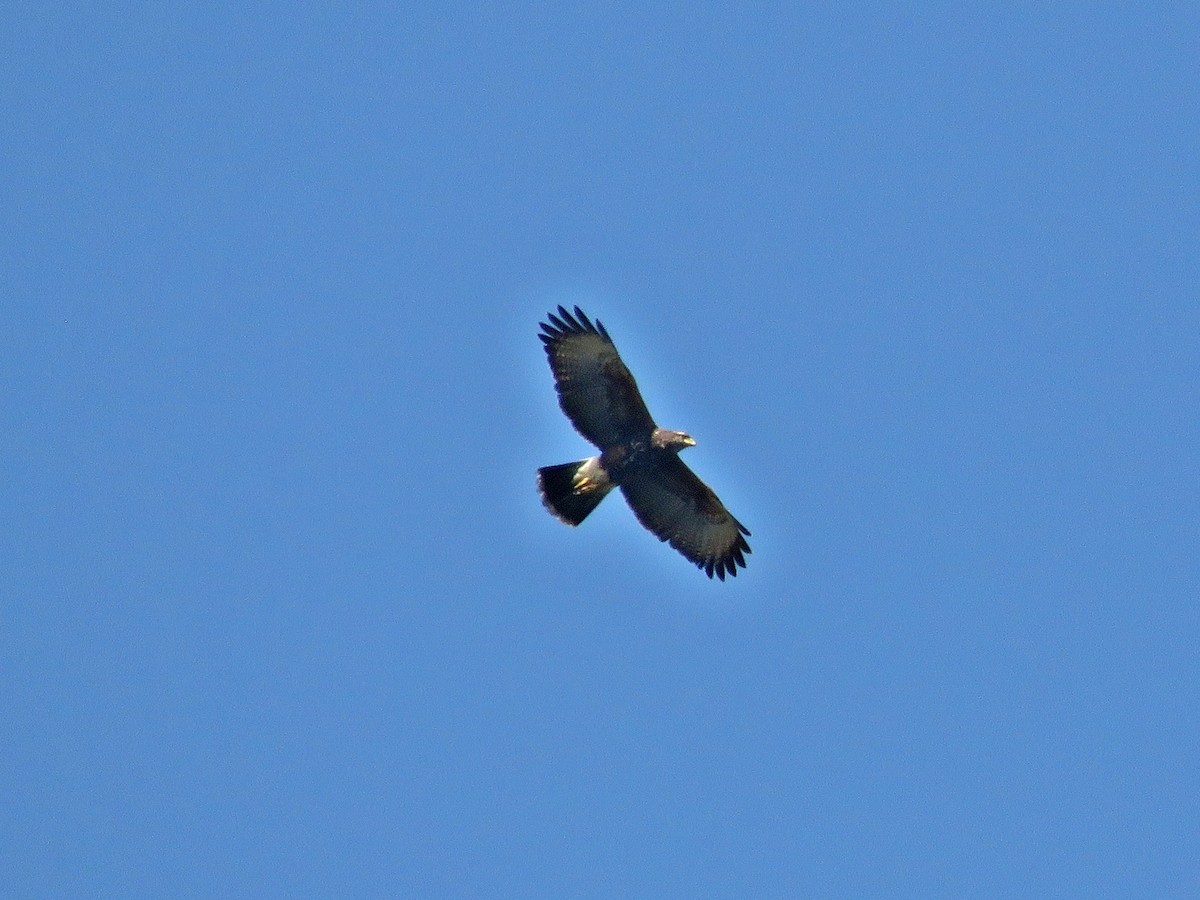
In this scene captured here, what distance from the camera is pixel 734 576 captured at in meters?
24.6

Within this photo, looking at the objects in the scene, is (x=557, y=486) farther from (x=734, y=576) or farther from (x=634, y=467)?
(x=734, y=576)

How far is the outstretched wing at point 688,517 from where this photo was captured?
23891mm

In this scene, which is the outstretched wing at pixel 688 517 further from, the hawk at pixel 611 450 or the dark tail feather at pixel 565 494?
the dark tail feather at pixel 565 494

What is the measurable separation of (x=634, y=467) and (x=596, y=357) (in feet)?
4.44

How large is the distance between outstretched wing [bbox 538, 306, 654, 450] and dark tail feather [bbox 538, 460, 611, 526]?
52 centimetres

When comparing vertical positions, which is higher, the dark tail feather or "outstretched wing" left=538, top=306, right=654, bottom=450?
"outstretched wing" left=538, top=306, right=654, bottom=450

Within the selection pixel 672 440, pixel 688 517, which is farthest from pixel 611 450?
pixel 688 517

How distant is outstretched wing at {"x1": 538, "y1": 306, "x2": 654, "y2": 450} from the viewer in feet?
75.9

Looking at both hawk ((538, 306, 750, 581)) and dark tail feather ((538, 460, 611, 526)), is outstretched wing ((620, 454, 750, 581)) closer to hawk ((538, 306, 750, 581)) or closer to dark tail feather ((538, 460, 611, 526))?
hawk ((538, 306, 750, 581))

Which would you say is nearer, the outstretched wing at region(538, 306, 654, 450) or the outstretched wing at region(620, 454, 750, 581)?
the outstretched wing at region(538, 306, 654, 450)

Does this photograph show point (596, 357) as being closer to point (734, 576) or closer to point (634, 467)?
point (634, 467)

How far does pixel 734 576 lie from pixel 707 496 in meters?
1.16

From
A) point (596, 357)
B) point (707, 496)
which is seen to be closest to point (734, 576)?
point (707, 496)

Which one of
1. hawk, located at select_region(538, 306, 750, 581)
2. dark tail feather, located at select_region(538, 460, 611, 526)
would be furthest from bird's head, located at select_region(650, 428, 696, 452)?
dark tail feather, located at select_region(538, 460, 611, 526)
